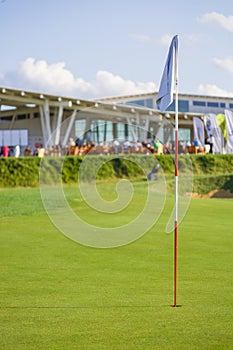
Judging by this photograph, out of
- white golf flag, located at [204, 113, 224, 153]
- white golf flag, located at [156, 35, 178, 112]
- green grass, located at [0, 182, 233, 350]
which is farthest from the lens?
white golf flag, located at [204, 113, 224, 153]

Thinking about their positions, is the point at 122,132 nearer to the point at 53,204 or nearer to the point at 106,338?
the point at 53,204

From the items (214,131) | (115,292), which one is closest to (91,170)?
(214,131)

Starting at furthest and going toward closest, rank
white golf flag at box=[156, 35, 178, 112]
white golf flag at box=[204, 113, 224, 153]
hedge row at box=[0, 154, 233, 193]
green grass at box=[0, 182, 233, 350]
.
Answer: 1. white golf flag at box=[204, 113, 224, 153]
2. hedge row at box=[0, 154, 233, 193]
3. white golf flag at box=[156, 35, 178, 112]
4. green grass at box=[0, 182, 233, 350]

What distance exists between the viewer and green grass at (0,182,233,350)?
4.95 meters

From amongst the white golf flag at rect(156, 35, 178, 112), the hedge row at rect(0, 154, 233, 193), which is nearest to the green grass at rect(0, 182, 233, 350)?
the white golf flag at rect(156, 35, 178, 112)

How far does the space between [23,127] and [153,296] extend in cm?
4492

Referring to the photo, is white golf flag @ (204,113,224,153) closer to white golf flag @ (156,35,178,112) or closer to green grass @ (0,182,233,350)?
green grass @ (0,182,233,350)

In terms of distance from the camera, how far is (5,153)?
36531mm

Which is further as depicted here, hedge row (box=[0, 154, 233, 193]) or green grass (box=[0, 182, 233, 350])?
hedge row (box=[0, 154, 233, 193])

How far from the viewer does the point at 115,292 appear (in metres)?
6.79

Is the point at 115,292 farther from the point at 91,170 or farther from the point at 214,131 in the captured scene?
the point at 214,131

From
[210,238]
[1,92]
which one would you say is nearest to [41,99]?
[1,92]

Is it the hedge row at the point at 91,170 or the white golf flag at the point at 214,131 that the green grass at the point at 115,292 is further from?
the white golf flag at the point at 214,131

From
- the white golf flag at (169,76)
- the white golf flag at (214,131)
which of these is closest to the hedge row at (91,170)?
the white golf flag at (214,131)
